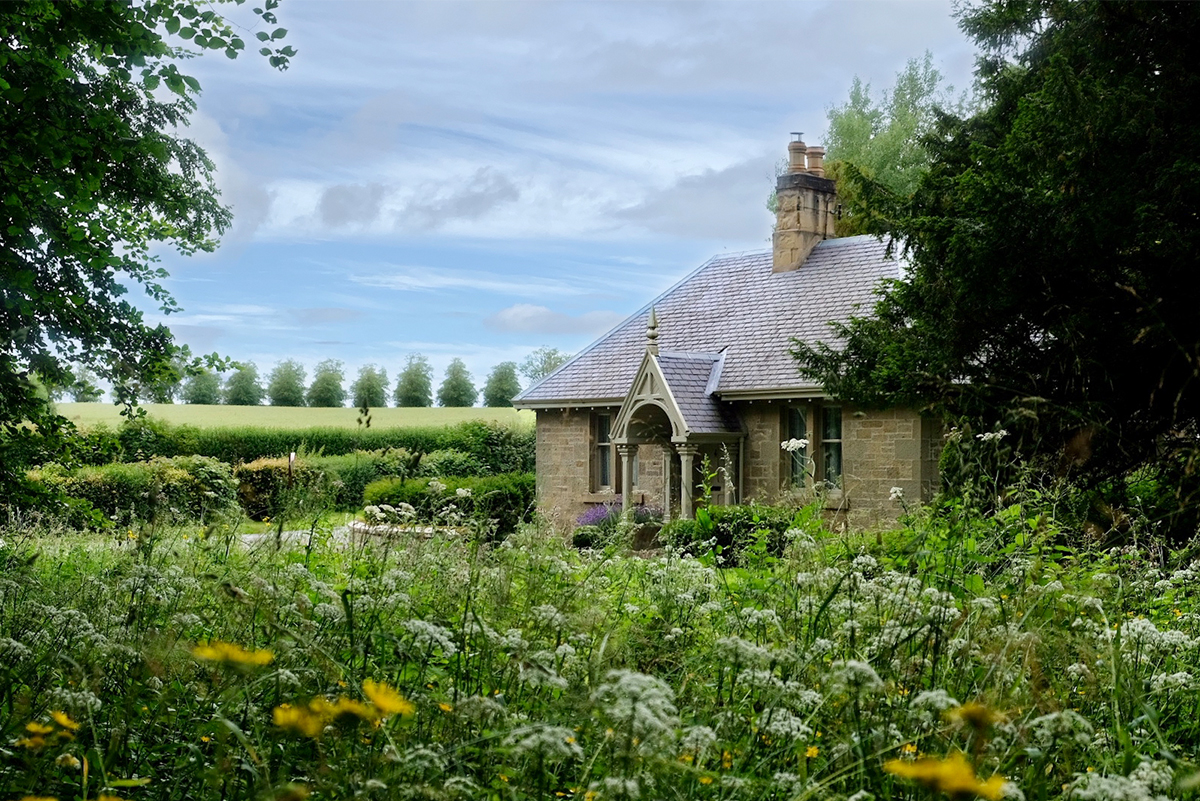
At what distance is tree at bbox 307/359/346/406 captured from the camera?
3147 inches

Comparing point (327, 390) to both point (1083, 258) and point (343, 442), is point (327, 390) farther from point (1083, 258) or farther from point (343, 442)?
point (1083, 258)

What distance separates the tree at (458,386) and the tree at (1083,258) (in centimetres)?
7129

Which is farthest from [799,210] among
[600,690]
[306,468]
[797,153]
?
[600,690]

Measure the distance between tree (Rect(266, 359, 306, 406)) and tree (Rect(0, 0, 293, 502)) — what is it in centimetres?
7376

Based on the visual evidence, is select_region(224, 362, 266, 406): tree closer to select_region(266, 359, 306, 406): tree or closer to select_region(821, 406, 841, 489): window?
select_region(266, 359, 306, 406): tree

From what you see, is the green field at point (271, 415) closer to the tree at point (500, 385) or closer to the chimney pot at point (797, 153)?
the tree at point (500, 385)

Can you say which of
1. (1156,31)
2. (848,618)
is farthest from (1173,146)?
(848,618)

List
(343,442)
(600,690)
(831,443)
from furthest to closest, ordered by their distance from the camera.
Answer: (343,442), (831,443), (600,690)

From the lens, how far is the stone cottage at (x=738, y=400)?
17.7 meters

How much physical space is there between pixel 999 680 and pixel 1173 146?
8363 mm

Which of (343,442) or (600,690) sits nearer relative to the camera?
(600,690)

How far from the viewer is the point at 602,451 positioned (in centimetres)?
2156

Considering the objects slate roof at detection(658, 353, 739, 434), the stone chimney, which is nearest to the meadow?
slate roof at detection(658, 353, 739, 434)

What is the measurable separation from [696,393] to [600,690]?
17.3 metres
